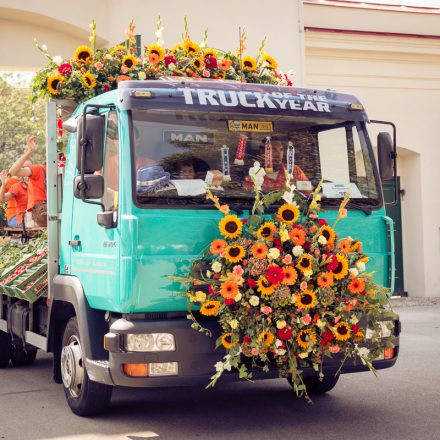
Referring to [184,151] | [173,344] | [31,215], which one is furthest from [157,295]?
[31,215]

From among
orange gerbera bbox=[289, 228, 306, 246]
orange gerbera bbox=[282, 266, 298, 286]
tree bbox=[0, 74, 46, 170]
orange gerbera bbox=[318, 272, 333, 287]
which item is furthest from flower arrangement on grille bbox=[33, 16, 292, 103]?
tree bbox=[0, 74, 46, 170]

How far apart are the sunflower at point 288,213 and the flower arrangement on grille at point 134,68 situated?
207cm

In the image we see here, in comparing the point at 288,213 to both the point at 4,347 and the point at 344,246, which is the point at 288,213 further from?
the point at 4,347

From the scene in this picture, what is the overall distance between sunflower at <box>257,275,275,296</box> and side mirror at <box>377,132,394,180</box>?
176 cm

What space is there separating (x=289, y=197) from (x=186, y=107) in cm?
97

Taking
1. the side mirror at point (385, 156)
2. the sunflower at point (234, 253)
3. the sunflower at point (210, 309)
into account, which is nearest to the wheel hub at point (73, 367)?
the sunflower at point (210, 309)

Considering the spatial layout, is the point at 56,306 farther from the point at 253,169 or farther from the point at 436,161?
the point at 436,161

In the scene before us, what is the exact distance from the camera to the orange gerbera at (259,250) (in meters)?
5.90

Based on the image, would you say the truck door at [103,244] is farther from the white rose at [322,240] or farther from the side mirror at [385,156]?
the side mirror at [385,156]

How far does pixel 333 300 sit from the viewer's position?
594 cm

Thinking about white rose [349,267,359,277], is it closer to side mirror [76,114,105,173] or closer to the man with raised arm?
side mirror [76,114,105,173]

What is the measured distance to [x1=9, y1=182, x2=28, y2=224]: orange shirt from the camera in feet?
30.4

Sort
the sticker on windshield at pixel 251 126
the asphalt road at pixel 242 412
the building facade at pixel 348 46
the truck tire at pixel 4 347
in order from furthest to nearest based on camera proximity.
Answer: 1. the building facade at pixel 348 46
2. the truck tire at pixel 4 347
3. the sticker on windshield at pixel 251 126
4. the asphalt road at pixel 242 412

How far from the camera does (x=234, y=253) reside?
5957 mm
